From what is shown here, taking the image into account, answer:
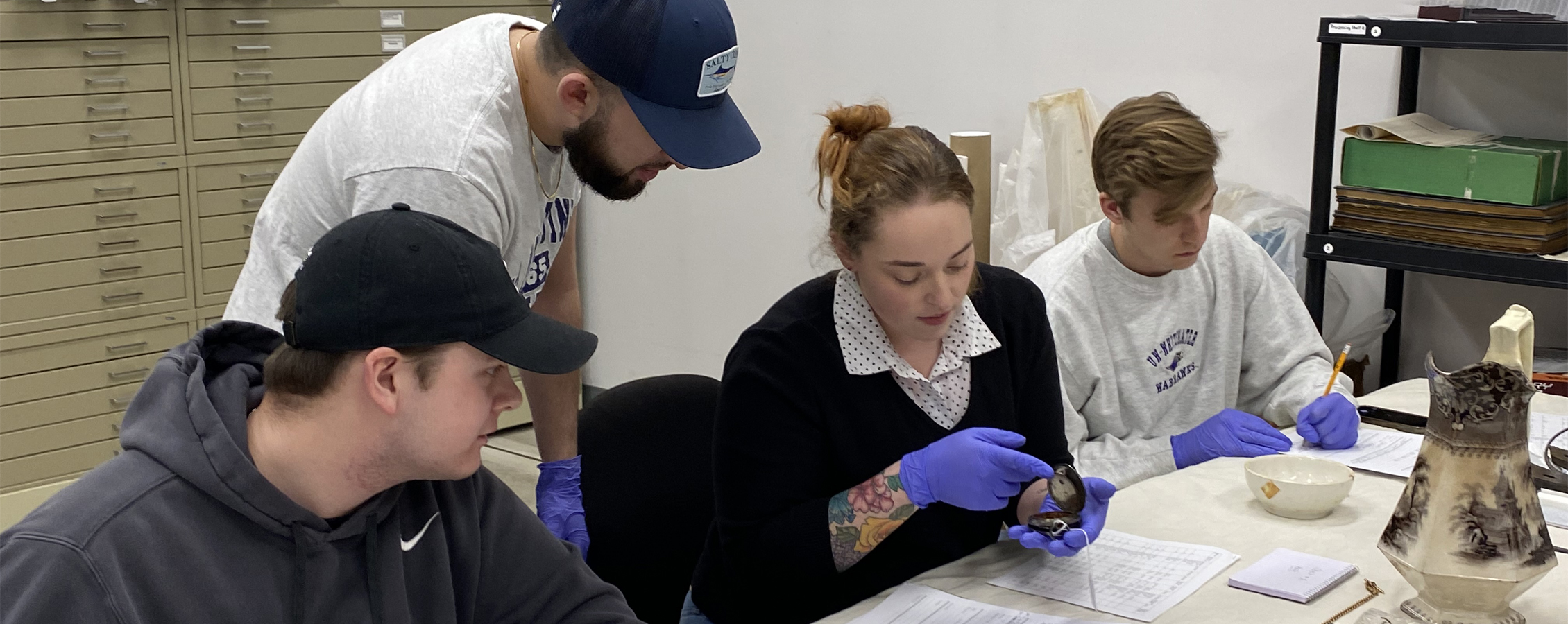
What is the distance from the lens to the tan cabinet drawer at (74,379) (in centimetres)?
328

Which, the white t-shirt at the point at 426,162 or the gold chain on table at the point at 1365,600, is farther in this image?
the white t-shirt at the point at 426,162

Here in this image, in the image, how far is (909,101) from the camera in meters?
3.56

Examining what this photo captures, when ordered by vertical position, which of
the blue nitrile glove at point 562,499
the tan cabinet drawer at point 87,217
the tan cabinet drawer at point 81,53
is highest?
the tan cabinet drawer at point 81,53

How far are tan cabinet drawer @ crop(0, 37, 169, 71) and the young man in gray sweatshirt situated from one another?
96.4 inches

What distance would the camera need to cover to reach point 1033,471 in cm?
140

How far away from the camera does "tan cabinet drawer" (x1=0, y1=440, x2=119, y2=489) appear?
130 inches

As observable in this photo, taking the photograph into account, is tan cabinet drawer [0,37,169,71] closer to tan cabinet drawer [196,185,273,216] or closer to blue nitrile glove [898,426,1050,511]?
tan cabinet drawer [196,185,273,216]

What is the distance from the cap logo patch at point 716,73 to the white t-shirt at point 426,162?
234 mm

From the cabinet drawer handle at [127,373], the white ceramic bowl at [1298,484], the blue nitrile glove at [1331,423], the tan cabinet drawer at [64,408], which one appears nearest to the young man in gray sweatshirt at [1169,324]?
the blue nitrile glove at [1331,423]

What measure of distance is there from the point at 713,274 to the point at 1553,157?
2.41m

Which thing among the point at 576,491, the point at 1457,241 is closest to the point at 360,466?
the point at 576,491

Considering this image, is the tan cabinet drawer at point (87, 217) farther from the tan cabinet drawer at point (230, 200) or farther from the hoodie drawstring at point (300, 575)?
the hoodie drawstring at point (300, 575)

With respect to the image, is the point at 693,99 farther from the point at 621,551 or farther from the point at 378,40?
the point at 378,40

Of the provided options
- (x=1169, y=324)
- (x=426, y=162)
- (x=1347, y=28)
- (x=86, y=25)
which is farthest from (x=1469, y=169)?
(x=86, y=25)
